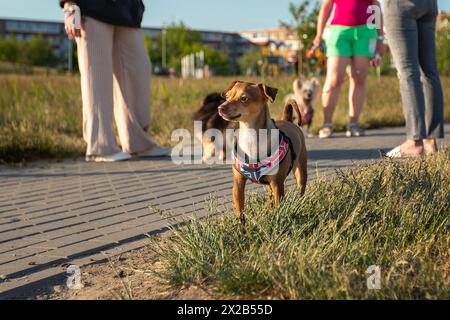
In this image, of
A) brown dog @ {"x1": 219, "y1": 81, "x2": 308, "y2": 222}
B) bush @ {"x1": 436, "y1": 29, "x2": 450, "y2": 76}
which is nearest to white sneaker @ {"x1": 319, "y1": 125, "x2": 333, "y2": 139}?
brown dog @ {"x1": 219, "y1": 81, "x2": 308, "y2": 222}

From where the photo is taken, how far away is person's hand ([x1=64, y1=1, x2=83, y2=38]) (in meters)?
6.10

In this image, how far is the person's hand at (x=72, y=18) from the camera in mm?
6102

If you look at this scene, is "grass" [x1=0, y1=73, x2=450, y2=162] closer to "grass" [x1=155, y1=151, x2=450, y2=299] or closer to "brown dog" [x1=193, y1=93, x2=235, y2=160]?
"brown dog" [x1=193, y1=93, x2=235, y2=160]

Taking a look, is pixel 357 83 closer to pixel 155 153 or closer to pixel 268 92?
pixel 155 153

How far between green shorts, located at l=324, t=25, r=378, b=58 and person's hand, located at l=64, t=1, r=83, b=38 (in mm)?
3337

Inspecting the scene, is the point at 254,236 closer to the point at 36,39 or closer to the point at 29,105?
the point at 29,105

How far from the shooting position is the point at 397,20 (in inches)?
227

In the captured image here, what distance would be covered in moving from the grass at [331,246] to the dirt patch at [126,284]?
0.21 ft

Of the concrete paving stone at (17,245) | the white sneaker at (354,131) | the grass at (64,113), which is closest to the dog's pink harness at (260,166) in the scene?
the concrete paving stone at (17,245)

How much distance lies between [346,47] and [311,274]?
594 cm

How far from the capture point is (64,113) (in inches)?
388

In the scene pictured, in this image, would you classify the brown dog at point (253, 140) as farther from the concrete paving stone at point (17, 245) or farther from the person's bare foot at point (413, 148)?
the person's bare foot at point (413, 148)

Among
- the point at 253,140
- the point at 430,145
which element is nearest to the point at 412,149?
the point at 430,145

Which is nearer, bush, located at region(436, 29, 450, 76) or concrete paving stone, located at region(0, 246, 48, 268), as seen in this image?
concrete paving stone, located at region(0, 246, 48, 268)
